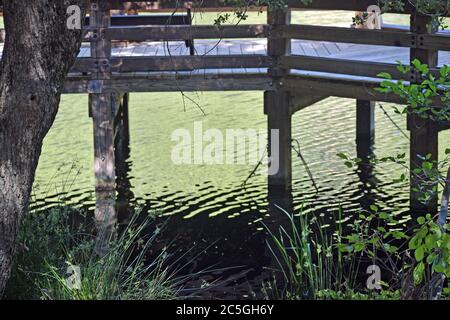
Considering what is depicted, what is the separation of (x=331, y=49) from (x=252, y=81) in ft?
6.18

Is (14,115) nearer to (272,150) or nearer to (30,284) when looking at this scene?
(30,284)

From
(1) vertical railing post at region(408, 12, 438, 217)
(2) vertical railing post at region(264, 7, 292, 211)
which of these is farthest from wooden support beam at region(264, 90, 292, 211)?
(1) vertical railing post at region(408, 12, 438, 217)

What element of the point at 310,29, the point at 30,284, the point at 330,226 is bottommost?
the point at 330,226

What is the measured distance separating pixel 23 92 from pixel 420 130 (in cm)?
629

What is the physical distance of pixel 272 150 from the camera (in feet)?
41.0

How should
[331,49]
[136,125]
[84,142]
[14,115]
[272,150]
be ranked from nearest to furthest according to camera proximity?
1. [14,115]
2. [272,150]
3. [331,49]
4. [84,142]
5. [136,125]

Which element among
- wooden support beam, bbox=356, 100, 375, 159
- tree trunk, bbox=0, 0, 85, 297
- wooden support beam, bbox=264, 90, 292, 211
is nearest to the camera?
tree trunk, bbox=0, 0, 85, 297

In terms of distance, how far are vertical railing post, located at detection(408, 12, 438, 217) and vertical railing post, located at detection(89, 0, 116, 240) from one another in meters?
3.57

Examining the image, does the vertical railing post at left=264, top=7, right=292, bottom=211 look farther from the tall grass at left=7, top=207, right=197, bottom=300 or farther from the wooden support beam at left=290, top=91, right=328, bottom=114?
the tall grass at left=7, top=207, right=197, bottom=300

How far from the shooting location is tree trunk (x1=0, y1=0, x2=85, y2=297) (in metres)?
5.67

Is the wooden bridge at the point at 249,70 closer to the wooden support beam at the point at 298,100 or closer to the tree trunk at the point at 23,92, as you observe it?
the wooden support beam at the point at 298,100

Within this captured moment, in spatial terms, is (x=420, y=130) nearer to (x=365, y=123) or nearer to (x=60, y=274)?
(x=365, y=123)
